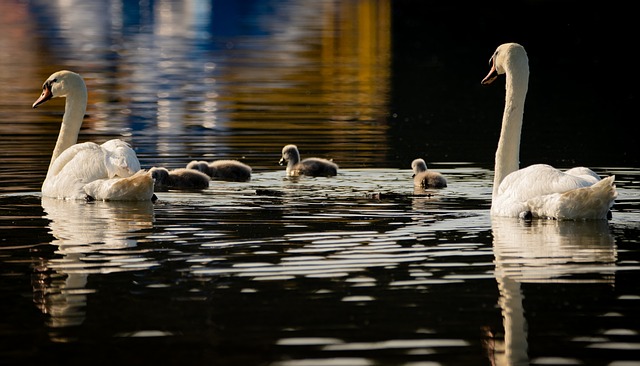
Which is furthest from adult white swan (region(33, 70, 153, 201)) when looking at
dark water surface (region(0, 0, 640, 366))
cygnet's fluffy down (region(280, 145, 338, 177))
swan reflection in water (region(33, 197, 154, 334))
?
cygnet's fluffy down (region(280, 145, 338, 177))

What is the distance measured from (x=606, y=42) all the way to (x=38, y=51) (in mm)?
23364

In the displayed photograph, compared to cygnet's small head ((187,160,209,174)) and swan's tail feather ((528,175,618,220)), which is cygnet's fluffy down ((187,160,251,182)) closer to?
cygnet's small head ((187,160,209,174))

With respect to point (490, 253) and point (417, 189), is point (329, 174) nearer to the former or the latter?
point (417, 189)

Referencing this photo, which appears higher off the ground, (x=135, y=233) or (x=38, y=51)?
(x=38, y=51)

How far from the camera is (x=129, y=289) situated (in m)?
10.6

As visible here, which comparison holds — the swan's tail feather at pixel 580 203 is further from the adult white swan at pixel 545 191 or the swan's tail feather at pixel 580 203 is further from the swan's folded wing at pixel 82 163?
the swan's folded wing at pixel 82 163

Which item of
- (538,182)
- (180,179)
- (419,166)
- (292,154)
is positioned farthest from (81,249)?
(292,154)

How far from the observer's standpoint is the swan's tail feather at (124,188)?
15742mm

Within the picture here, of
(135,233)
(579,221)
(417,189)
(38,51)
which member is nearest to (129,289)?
(135,233)

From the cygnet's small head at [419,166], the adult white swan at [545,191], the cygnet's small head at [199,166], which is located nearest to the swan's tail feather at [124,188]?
the cygnet's small head at [199,166]

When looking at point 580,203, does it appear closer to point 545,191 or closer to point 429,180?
point 545,191

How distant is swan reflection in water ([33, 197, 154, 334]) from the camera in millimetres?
10117

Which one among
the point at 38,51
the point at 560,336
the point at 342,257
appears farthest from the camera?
the point at 38,51

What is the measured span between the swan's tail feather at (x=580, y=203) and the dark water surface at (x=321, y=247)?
0.18m
